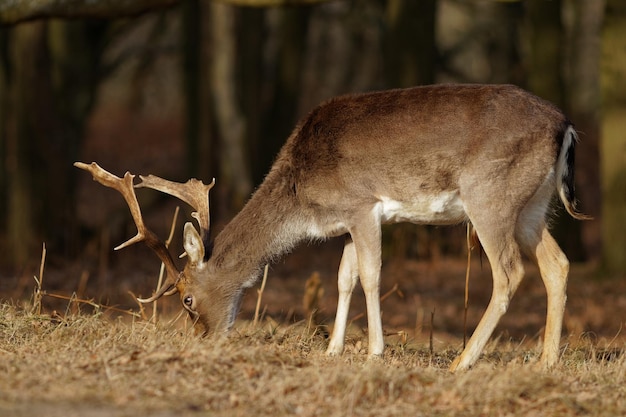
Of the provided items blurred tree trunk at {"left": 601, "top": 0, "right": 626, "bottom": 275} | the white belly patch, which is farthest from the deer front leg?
blurred tree trunk at {"left": 601, "top": 0, "right": 626, "bottom": 275}

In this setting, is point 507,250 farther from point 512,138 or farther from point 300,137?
point 300,137

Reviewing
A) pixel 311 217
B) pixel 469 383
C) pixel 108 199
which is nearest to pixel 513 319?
pixel 311 217

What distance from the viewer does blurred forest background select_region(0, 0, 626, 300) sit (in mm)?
14586

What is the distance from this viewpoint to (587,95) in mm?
29344

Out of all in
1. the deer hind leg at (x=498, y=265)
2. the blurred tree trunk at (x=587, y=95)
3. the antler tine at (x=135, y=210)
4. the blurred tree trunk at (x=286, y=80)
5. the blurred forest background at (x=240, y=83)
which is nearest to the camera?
the deer hind leg at (x=498, y=265)

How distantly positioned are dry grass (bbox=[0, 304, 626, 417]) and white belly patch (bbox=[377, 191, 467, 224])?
1443 millimetres

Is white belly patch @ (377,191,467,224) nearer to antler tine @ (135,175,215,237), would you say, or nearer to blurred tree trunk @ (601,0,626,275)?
antler tine @ (135,175,215,237)

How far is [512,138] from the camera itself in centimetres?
791

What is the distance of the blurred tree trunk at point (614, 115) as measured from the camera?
14.2 m

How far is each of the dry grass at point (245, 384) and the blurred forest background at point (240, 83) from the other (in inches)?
174

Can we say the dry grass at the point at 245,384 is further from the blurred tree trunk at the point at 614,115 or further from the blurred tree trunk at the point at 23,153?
the blurred tree trunk at the point at 23,153

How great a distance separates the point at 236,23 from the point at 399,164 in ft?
43.9

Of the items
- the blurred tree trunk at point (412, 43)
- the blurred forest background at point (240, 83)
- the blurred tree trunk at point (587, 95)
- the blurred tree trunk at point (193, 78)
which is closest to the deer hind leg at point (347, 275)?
the blurred forest background at point (240, 83)

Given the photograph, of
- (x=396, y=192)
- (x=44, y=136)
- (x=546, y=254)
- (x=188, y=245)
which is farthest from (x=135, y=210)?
(x=44, y=136)
